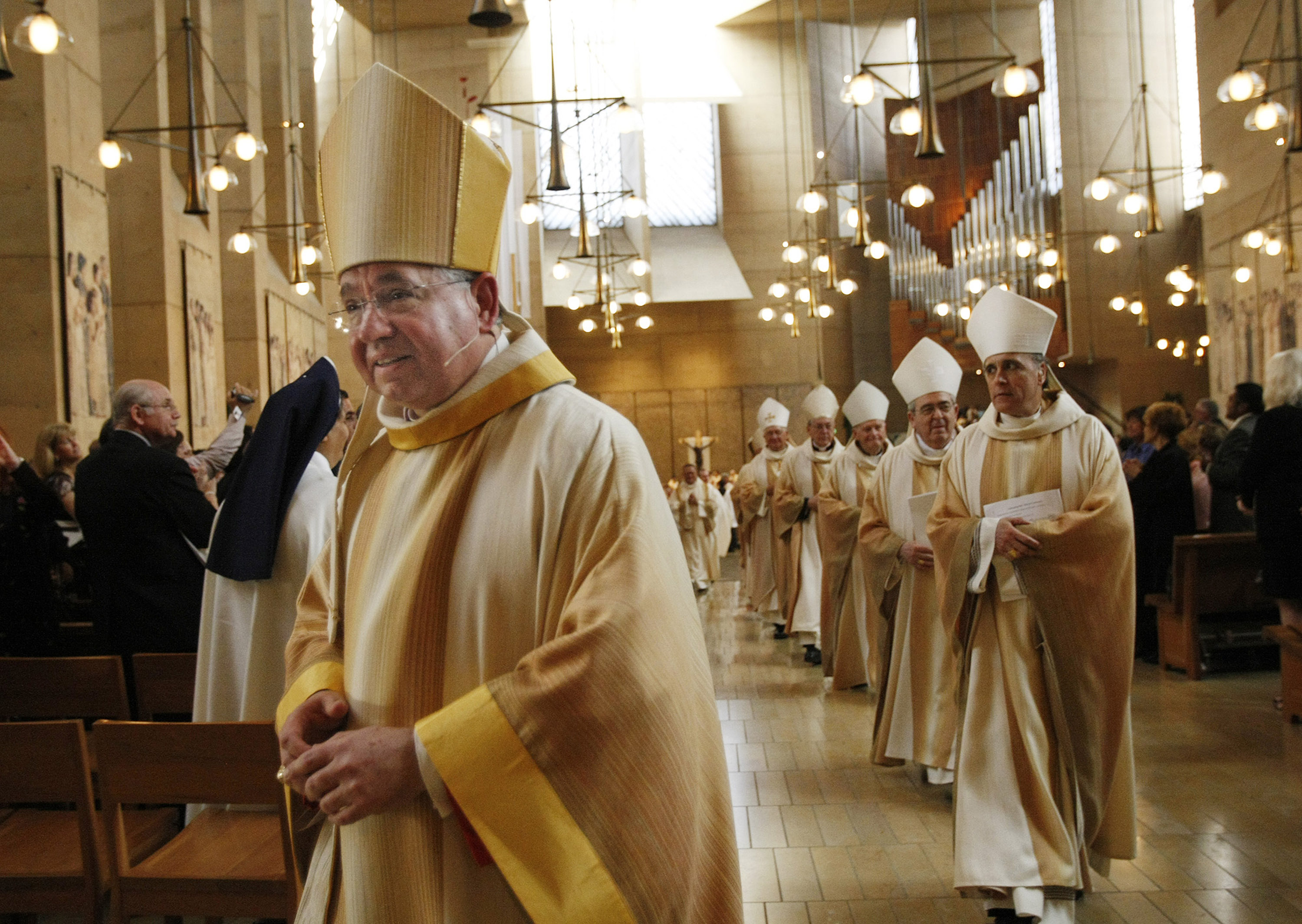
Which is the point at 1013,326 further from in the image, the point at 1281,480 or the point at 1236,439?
the point at 1236,439

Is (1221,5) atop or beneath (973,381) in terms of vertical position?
atop

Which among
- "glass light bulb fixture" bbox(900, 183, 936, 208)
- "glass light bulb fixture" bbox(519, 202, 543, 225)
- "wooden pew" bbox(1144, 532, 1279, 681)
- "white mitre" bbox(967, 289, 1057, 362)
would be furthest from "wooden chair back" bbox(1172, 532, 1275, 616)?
"glass light bulb fixture" bbox(519, 202, 543, 225)

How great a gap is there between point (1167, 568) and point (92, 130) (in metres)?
9.68

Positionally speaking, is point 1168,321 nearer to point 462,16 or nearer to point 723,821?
point 462,16

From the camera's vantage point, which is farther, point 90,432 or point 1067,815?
point 90,432

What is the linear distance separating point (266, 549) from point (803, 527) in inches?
256

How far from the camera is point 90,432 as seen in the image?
1030 centimetres

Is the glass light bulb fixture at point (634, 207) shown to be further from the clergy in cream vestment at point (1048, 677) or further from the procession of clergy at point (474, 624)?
the procession of clergy at point (474, 624)

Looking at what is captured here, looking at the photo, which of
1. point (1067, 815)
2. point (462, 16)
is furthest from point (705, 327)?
point (1067, 815)

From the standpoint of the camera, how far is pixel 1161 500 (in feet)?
27.3

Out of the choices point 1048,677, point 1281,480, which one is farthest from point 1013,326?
point 1281,480

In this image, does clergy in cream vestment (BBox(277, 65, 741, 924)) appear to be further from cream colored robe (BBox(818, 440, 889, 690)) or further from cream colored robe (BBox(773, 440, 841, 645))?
cream colored robe (BBox(773, 440, 841, 645))

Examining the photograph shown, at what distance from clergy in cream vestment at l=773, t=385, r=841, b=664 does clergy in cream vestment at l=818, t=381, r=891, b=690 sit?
4.78ft

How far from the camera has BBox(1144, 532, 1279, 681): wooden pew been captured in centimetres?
779
